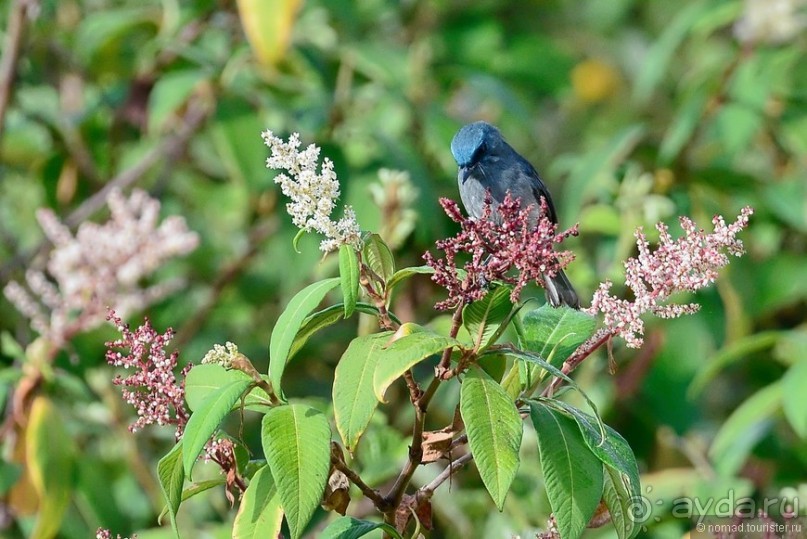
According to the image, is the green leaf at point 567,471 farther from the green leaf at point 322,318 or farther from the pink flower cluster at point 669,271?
the green leaf at point 322,318

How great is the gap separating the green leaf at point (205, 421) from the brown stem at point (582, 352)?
46cm

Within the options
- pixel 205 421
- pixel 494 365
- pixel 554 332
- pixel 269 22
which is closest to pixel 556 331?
pixel 554 332

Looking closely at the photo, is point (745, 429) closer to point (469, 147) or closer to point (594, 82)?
point (469, 147)

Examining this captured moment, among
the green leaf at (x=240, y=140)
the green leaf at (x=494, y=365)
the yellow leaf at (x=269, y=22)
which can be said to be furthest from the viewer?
the green leaf at (x=240, y=140)

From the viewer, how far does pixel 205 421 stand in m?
1.51

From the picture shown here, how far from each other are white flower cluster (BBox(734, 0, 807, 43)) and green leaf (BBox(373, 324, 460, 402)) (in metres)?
3.45

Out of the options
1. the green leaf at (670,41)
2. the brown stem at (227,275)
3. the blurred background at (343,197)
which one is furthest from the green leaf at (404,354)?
the green leaf at (670,41)

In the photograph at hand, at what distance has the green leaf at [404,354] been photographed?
1531 millimetres

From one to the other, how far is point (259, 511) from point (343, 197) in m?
2.20

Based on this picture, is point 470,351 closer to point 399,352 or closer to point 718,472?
point 399,352

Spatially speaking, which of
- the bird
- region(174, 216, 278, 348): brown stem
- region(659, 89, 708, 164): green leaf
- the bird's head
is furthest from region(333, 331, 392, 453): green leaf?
region(659, 89, 708, 164): green leaf

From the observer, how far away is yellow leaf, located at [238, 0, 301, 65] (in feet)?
11.4

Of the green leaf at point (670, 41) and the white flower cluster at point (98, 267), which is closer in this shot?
the white flower cluster at point (98, 267)

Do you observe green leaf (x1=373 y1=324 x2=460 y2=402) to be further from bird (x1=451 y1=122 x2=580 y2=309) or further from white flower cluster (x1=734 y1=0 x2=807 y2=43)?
white flower cluster (x1=734 y1=0 x2=807 y2=43)
